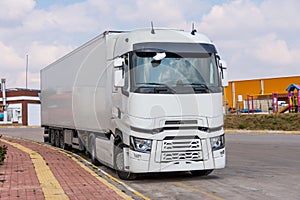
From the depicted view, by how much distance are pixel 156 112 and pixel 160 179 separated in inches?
83.6

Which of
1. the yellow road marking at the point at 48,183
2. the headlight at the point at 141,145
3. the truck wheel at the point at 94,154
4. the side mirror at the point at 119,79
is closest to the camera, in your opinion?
the yellow road marking at the point at 48,183

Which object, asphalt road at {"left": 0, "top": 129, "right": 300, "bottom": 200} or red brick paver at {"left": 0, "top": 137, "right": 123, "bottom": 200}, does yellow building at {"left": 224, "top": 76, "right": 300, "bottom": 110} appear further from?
red brick paver at {"left": 0, "top": 137, "right": 123, "bottom": 200}

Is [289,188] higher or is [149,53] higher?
[149,53]

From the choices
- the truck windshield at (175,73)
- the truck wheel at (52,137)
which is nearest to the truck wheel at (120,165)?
the truck windshield at (175,73)

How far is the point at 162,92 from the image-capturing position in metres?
12.1

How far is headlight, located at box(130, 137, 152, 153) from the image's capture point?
39.0 feet

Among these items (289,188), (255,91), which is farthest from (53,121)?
(255,91)

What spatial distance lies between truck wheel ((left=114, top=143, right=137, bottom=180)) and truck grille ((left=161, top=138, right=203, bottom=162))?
125 cm

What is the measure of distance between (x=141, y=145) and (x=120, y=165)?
122 cm

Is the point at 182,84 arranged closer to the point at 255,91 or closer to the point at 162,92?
the point at 162,92

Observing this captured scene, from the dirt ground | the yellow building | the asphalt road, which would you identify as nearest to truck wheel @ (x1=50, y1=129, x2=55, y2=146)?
the asphalt road

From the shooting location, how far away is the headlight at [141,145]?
39.0 ft

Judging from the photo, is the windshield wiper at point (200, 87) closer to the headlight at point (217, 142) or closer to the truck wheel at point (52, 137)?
the headlight at point (217, 142)

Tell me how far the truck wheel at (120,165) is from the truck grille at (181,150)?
4.09ft
